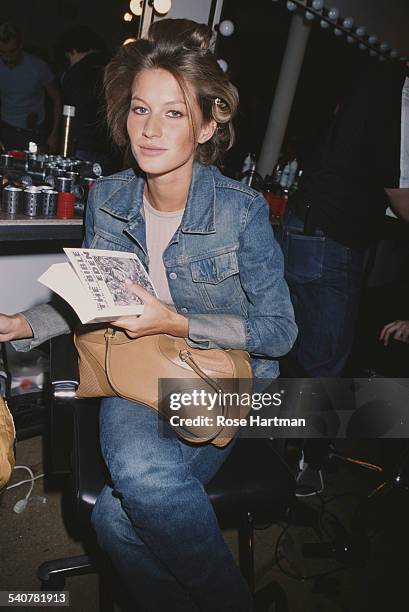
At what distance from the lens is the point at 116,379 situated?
1.16 metres

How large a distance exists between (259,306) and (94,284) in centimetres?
53

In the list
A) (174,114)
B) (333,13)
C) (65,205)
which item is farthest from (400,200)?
(333,13)

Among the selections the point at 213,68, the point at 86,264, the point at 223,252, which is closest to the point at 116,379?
the point at 86,264

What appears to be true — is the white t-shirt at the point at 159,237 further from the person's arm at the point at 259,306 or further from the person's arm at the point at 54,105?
the person's arm at the point at 54,105

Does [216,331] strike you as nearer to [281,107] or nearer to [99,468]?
[99,468]

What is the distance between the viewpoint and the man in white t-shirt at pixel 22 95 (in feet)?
8.98

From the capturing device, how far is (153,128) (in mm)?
1286

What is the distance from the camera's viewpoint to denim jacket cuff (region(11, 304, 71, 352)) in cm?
129

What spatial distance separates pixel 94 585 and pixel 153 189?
1.41m

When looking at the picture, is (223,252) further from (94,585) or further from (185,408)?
(94,585)

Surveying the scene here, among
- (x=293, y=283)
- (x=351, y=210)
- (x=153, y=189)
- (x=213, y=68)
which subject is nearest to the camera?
(x=213, y=68)

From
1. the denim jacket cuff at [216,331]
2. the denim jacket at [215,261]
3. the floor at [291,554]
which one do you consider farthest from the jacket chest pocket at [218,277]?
the floor at [291,554]

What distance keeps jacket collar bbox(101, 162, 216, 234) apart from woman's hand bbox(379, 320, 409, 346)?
97 centimetres

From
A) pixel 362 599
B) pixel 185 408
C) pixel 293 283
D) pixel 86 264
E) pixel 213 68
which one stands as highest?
pixel 213 68
